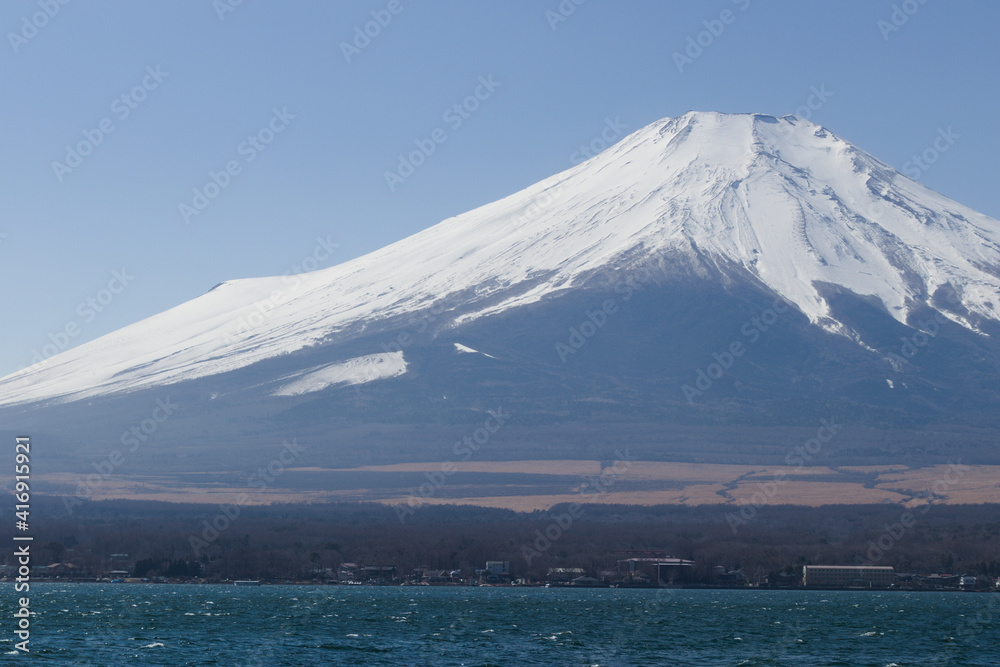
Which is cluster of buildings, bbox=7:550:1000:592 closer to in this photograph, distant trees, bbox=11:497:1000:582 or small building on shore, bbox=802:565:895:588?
small building on shore, bbox=802:565:895:588

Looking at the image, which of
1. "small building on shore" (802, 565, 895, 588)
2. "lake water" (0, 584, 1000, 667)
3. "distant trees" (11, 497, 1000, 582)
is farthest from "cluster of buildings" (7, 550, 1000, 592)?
"lake water" (0, 584, 1000, 667)

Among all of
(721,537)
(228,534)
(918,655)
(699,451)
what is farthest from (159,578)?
(699,451)

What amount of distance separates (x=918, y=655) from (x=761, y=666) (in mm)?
9088

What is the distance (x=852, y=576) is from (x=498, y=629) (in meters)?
54.9

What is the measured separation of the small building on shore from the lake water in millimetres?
9725

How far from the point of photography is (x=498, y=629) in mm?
66438

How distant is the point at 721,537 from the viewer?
130m

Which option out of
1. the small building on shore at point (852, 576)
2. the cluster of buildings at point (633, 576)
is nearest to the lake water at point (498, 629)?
the cluster of buildings at point (633, 576)

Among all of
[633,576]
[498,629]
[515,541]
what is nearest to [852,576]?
[633,576]

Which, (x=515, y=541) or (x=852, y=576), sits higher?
(x=515, y=541)

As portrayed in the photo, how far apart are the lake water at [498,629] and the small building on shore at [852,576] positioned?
9725mm

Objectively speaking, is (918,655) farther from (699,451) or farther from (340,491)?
(699,451)

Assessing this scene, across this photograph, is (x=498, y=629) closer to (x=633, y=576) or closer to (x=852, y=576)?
(x=633, y=576)

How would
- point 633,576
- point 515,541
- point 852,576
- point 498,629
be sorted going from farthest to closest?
point 515,541 → point 852,576 → point 633,576 → point 498,629
